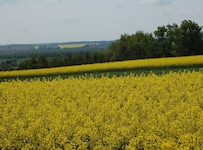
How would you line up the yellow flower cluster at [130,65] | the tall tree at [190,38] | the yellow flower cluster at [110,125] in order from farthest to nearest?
the tall tree at [190,38] → the yellow flower cluster at [130,65] → the yellow flower cluster at [110,125]

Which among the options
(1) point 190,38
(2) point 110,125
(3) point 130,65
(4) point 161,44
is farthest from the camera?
(4) point 161,44

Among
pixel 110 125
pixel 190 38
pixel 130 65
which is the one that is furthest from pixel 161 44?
pixel 110 125

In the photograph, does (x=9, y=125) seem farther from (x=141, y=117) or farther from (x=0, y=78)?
(x=0, y=78)

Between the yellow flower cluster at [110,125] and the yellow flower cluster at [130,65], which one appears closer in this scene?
the yellow flower cluster at [110,125]

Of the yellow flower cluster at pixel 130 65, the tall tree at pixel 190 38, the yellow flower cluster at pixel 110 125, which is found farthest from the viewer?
the tall tree at pixel 190 38

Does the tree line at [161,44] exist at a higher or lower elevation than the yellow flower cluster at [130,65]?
higher

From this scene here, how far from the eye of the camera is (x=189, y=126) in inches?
365

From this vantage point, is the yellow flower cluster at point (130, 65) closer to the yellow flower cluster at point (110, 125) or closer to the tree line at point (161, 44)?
the yellow flower cluster at point (110, 125)

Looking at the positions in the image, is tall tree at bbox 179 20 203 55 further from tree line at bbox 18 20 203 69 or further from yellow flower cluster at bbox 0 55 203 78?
yellow flower cluster at bbox 0 55 203 78

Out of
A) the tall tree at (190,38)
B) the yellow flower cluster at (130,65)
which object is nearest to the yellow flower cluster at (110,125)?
the yellow flower cluster at (130,65)

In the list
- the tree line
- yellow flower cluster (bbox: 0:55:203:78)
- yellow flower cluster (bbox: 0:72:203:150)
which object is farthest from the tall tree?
yellow flower cluster (bbox: 0:72:203:150)

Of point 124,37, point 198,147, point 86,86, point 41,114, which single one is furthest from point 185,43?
point 198,147

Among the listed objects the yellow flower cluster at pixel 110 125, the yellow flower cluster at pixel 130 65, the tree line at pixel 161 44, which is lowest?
the yellow flower cluster at pixel 110 125

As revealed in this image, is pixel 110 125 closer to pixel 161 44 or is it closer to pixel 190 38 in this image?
pixel 190 38
